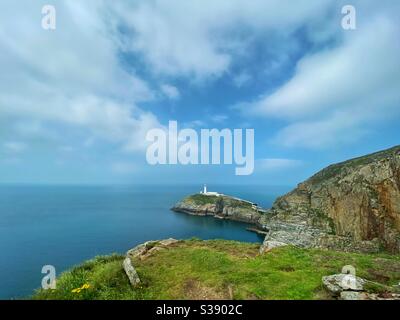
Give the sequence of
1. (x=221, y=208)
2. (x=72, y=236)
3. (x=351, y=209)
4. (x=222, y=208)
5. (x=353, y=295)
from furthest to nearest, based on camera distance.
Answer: (x=221, y=208), (x=222, y=208), (x=72, y=236), (x=351, y=209), (x=353, y=295)

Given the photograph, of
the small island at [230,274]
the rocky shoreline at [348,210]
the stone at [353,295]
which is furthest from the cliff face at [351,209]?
the stone at [353,295]

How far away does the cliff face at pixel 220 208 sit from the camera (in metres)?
113

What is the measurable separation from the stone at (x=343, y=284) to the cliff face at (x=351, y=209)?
39.2m

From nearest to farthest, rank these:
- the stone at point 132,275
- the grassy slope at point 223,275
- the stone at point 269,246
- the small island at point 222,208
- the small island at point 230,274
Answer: the small island at point 230,274
the grassy slope at point 223,275
the stone at point 132,275
the stone at point 269,246
the small island at point 222,208

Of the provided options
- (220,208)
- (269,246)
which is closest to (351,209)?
(269,246)

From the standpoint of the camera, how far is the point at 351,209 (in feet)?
170

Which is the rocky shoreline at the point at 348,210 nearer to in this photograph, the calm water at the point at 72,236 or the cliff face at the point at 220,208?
the calm water at the point at 72,236

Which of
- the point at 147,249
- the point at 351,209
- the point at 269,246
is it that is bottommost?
the point at 147,249

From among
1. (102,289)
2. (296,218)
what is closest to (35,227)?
(296,218)

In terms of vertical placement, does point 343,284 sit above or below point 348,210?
above

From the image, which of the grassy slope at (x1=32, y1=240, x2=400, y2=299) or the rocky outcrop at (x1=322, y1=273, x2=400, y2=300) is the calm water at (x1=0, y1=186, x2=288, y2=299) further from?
the rocky outcrop at (x1=322, y1=273, x2=400, y2=300)

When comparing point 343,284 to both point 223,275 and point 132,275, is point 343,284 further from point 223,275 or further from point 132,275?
point 132,275

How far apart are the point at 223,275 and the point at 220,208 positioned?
4608 inches
